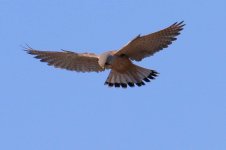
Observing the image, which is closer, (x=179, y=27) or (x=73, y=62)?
(x=179, y=27)

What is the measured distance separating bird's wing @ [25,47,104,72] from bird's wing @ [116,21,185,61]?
1.00m

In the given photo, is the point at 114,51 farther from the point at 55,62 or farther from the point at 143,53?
the point at 55,62

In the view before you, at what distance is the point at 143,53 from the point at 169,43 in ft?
1.87

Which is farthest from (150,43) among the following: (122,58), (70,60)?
(70,60)

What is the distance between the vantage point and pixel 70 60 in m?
16.8

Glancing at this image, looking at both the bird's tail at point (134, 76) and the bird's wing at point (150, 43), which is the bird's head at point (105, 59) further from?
the bird's tail at point (134, 76)

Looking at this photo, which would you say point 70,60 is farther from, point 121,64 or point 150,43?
point 150,43

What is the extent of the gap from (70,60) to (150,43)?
1984 millimetres

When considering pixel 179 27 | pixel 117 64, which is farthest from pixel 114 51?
pixel 179 27

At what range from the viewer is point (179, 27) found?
50.8 feet

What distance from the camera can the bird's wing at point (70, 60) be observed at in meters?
16.5

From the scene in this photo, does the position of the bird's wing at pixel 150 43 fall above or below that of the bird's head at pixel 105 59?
above

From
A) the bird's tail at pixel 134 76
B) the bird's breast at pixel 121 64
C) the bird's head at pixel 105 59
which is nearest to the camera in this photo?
the bird's head at pixel 105 59

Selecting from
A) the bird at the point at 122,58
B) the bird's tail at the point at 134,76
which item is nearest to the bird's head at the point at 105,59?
the bird at the point at 122,58
